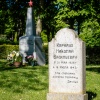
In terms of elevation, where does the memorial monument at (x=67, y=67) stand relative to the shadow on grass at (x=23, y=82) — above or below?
above

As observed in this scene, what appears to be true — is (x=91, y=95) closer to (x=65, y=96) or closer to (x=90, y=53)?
(x=65, y=96)

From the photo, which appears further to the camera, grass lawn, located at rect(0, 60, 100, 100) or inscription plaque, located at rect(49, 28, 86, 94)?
grass lawn, located at rect(0, 60, 100, 100)

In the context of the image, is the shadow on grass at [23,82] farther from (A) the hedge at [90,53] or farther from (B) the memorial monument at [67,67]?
(A) the hedge at [90,53]

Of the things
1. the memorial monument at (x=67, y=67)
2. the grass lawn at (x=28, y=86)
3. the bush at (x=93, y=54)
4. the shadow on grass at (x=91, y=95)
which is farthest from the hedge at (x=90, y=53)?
the memorial monument at (x=67, y=67)

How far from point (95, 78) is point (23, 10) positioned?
25051 mm

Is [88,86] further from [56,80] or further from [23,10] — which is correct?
[23,10]

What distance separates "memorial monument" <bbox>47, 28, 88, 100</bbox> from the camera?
30.0ft

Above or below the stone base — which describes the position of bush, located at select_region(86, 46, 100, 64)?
above

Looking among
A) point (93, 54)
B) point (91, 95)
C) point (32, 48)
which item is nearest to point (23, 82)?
point (91, 95)

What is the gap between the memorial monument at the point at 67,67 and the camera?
9.14 m

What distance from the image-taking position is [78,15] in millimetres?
28828

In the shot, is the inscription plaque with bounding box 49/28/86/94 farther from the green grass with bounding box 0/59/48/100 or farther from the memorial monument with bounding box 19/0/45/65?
the memorial monument with bounding box 19/0/45/65

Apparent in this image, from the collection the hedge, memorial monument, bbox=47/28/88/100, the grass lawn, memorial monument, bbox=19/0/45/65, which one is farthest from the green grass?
the hedge

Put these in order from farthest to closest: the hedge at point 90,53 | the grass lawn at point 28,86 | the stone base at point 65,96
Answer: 1. the hedge at point 90,53
2. the grass lawn at point 28,86
3. the stone base at point 65,96
